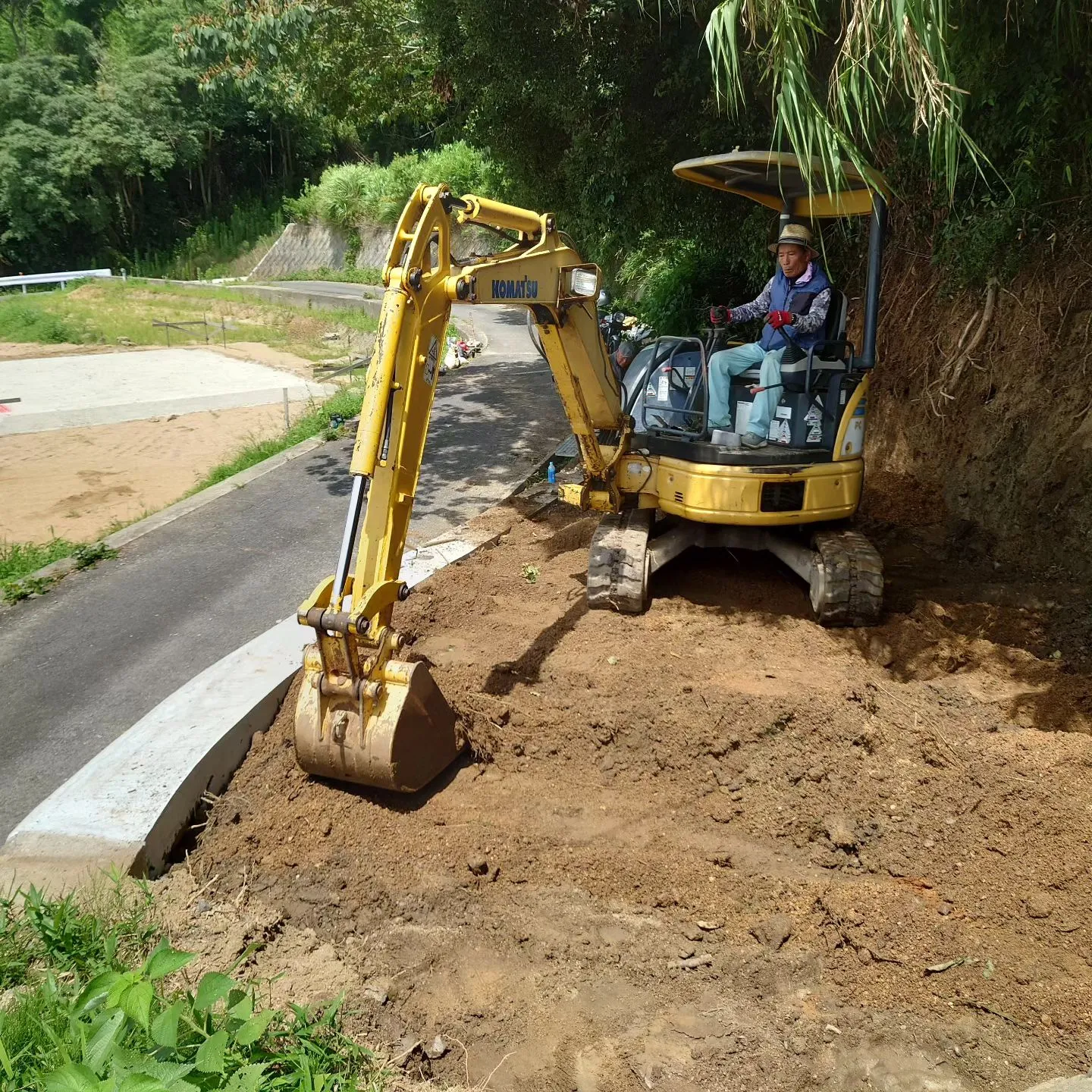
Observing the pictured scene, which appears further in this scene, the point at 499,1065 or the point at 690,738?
the point at 690,738

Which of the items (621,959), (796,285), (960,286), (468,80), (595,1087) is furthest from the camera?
(468,80)

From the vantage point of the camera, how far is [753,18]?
416 cm

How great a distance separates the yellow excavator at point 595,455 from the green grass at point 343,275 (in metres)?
27.0

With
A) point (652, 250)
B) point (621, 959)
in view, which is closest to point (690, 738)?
point (621, 959)

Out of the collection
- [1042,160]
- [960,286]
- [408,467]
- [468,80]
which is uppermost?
[468,80]

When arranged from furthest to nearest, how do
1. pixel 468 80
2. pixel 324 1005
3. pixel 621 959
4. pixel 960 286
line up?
pixel 468 80
pixel 960 286
pixel 621 959
pixel 324 1005

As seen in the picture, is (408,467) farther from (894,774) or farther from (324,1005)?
(894,774)

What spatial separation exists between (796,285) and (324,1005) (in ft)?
14.8

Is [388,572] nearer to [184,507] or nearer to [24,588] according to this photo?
[24,588]

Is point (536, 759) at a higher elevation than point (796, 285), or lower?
lower

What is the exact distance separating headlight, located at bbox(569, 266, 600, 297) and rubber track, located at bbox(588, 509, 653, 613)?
144 cm

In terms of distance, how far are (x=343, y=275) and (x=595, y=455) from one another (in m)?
30.6

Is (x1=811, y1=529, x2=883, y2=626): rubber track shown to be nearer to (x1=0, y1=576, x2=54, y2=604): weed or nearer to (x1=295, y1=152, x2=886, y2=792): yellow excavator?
(x1=295, y1=152, x2=886, y2=792): yellow excavator

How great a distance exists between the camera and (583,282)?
5227mm
